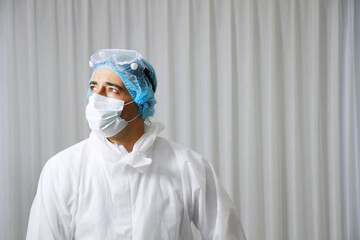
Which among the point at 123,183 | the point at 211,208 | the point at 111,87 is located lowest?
the point at 211,208

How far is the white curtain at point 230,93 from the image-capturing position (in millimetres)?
2619

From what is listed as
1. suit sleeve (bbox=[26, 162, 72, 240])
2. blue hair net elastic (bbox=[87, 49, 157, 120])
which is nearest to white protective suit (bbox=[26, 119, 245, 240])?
suit sleeve (bbox=[26, 162, 72, 240])

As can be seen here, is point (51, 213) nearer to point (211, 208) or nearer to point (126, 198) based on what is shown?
point (126, 198)

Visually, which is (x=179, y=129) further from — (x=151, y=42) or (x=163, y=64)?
(x=151, y=42)

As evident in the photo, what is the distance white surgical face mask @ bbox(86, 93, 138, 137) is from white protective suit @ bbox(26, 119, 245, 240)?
0.24 ft

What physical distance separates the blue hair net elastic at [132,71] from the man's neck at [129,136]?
0.04 meters

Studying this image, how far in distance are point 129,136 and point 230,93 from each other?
1.41m

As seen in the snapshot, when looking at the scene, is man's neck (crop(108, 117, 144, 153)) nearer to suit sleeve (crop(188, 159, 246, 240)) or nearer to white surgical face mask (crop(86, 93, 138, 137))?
white surgical face mask (crop(86, 93, 138, 137))

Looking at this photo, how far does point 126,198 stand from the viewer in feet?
4.65

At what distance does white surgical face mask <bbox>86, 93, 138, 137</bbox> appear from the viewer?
140 cm

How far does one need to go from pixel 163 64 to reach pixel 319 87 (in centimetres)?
117

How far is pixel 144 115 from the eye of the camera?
152 centimetres

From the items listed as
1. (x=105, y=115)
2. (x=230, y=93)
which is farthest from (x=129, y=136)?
(x=230, y=93)

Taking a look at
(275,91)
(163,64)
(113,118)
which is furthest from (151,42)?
(113,118)
